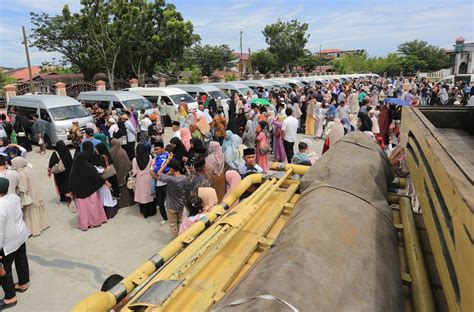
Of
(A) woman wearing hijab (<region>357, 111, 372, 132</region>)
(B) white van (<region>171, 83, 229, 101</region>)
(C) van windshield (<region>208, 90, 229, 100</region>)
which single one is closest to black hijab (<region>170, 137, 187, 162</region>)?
(A) woman wearing hijab (<region>357, 111, 372, 132</region>)

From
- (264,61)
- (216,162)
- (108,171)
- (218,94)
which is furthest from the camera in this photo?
(264,61)

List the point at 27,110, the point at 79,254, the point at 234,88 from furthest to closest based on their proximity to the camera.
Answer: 1. the point at 234,88
2. the point at 27,110
3. the point at 79,254

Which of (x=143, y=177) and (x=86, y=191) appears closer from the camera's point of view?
(x=86, y=191)

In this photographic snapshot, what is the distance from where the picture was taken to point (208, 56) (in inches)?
1891

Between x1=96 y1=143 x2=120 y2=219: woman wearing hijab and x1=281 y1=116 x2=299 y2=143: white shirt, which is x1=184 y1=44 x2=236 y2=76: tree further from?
x1=96 y1=143 x2=120 y2=219: woman wearing hijab

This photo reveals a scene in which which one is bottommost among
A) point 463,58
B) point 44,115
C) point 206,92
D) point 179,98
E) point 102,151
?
point 102,151

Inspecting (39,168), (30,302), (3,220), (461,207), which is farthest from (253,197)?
(39,168)

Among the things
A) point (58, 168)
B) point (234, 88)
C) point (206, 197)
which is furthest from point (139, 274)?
point (234, 88)

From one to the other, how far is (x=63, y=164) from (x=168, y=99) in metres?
9.62

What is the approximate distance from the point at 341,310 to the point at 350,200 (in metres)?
0.75

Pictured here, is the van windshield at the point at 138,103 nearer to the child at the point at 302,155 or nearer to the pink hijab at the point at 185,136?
the pink hijab at the point at 185,136

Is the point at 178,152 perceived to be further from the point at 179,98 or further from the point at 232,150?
the point at 179,98

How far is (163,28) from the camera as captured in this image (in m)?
27.5

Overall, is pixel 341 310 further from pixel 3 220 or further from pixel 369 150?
pixel 3 220
